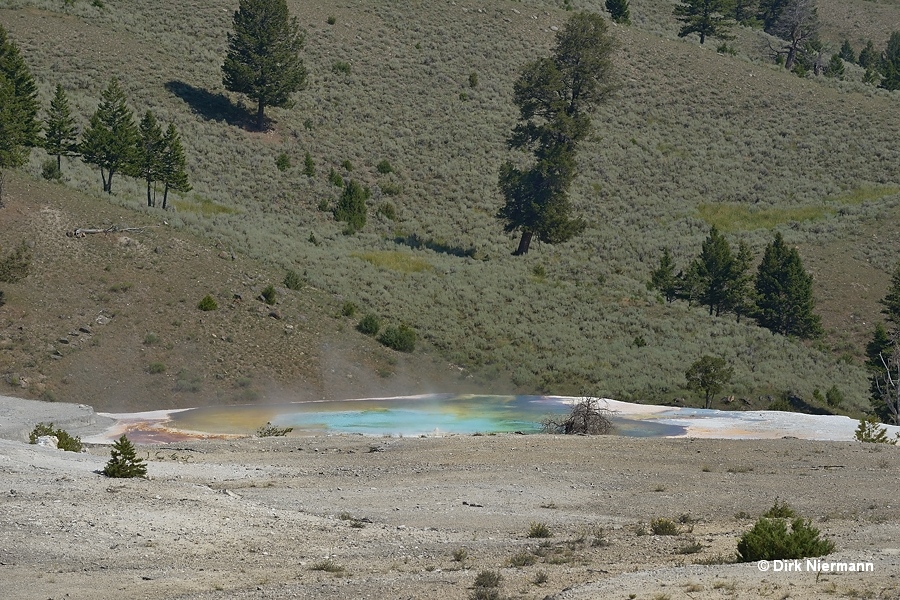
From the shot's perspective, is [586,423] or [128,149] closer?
[586,423]

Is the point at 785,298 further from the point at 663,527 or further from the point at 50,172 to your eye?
the point at 663,527

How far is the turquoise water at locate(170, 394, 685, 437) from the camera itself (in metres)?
35.1

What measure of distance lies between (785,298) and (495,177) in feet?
86.2

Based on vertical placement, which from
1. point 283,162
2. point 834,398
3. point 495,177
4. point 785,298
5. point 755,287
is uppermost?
point 495,177

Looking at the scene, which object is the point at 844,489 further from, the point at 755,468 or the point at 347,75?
the point at 347,75

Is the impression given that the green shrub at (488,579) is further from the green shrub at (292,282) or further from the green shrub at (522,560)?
the green shrub at (292,282)

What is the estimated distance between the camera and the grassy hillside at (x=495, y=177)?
2151 inches

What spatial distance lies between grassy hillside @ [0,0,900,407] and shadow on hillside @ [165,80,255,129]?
180 millimetres

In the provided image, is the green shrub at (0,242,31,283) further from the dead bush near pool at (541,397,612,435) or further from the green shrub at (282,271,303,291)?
the dead bush near pool at (541,397,612,435)

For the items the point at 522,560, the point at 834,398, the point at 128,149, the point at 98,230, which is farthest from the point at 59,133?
the point at 522,560

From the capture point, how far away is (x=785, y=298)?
197 feet

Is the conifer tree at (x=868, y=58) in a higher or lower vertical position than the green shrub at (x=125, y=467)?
higher

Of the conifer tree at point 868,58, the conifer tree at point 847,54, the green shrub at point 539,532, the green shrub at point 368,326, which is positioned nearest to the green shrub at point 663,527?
the green shrub at point 539,532

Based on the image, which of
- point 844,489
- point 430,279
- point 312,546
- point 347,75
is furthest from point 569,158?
point 312,546
